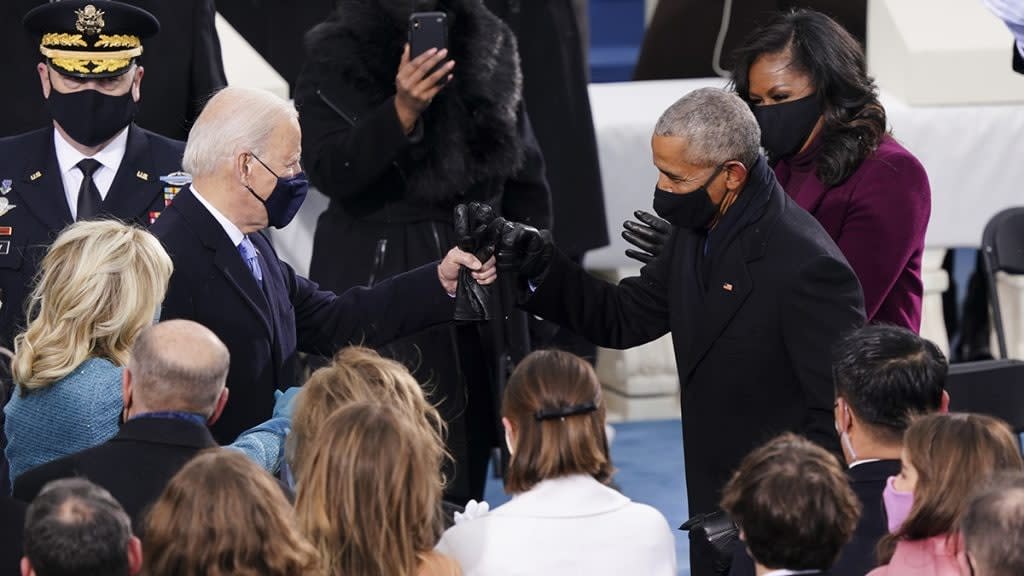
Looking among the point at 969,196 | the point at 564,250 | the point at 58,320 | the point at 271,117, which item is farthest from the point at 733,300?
the point at 969,196

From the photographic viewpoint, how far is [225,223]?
4055 mm

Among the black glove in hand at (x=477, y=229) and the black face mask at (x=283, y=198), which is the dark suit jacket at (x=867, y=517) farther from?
the black face mask at (x=283, y=198)

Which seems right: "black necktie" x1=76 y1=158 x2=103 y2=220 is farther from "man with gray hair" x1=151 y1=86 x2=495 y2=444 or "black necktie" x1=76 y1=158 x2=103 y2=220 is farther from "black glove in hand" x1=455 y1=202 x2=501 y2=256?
"black glove in hand" x1=455 y1=202 x2=501 y2=256

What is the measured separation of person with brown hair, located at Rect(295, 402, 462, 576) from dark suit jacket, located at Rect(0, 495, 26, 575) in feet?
1.55

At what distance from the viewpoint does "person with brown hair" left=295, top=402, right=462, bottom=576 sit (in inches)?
120

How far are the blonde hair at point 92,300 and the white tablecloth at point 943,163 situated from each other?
2929mm

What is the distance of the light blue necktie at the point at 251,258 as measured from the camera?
4078mm

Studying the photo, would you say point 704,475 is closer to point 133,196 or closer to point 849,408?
point 849,408

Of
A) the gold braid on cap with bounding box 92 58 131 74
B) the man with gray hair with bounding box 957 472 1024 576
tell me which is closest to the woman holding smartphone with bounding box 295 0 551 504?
the gold braid on cap with bounding box 92 58 131 74

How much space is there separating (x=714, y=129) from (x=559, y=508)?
3.34ft

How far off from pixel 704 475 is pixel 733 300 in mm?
390

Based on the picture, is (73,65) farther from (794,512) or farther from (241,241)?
(794,512)

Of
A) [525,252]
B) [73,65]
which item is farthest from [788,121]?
[73,65]

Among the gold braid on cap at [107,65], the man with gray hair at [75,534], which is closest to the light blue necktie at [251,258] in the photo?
the gold braid on cap at [107,65]
